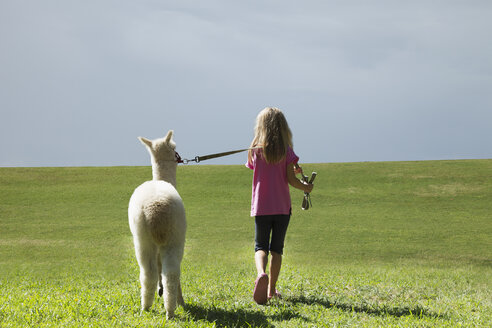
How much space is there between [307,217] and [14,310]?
14.4 meters

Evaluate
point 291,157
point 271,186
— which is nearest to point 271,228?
point 271,186

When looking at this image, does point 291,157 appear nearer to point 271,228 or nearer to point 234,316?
point 271,228

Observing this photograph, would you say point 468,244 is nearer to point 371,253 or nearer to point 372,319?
point 371,253

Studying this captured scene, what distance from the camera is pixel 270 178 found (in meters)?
5.98

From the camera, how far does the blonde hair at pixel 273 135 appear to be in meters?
5.86

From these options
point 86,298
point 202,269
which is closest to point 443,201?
point 202,269

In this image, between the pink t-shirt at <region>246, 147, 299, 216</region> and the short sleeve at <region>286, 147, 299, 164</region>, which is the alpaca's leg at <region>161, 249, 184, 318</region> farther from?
the short sleeve at <region>286, 147, 299, 164</region>

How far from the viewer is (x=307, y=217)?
18.9 metres

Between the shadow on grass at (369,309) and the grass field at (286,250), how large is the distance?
1.1 inches

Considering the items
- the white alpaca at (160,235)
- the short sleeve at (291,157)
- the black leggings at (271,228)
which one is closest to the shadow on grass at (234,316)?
the white alpaca at (160,235)

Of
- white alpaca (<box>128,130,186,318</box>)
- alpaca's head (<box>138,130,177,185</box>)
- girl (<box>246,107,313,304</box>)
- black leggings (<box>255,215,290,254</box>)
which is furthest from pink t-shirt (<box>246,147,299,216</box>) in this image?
white alpaca (<box>128,130,186,318</box>)

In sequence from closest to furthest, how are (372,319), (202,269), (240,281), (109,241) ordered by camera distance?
(372,319), (240,281), (202,269), (109,241)

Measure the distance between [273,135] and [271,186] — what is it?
0.70 metres

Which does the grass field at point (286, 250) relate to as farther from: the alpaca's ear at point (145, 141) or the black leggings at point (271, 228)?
the alpaca's ear at point (145, 141)
